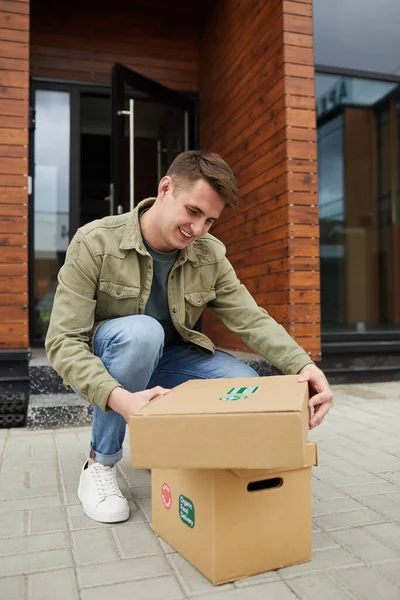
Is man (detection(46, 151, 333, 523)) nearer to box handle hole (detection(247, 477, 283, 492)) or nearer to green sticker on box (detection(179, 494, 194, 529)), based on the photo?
box handle hole (detection(247, 477, 283, 492))

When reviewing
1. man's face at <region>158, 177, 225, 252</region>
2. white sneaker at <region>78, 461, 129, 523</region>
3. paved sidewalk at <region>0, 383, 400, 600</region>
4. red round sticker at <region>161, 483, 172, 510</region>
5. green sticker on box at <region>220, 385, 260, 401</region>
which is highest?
man's face at <region>158, 177, 225, 252</region>

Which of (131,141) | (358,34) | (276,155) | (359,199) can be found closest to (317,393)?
(276,155)

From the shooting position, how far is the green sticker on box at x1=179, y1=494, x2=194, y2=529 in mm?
1397

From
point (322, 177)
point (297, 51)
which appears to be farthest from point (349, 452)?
point (322, 177)

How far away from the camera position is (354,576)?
4.44ft

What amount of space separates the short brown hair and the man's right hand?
64cm

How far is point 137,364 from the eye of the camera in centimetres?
173

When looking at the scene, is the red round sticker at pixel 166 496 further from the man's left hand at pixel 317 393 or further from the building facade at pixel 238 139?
the building facade at pixel 238 139

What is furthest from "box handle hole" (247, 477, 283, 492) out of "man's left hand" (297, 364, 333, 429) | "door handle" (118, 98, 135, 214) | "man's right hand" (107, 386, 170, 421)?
"door handle" (118, 98, 135, 214)

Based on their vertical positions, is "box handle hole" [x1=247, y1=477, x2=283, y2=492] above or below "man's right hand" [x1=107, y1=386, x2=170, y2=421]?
below

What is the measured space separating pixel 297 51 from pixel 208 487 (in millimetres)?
3343

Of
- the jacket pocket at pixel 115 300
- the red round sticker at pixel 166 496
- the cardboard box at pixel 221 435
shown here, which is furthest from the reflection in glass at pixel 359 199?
the cardboard box at pixel 221 435

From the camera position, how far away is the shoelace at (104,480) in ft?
5.82

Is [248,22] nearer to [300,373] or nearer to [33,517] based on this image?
[300,373]
